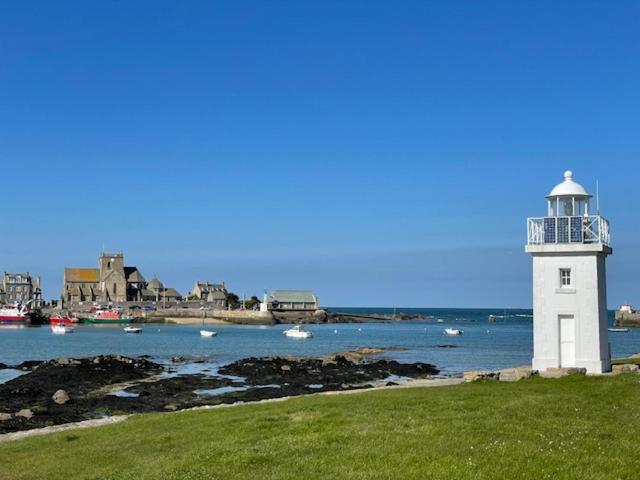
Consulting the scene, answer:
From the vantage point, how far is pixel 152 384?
4200 centimetres

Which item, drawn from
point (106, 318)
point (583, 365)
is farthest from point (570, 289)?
point (106, 318)

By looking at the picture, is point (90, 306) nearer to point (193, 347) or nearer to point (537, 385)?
point (193, 347)

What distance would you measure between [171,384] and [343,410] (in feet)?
82.4

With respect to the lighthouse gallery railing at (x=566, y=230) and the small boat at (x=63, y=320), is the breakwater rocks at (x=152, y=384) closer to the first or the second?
the lighthouse gallery railing at (x=566, y=230)

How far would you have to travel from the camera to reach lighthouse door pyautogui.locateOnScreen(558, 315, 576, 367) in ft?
89.0

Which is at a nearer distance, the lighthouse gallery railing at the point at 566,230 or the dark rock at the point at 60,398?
the lighthouse gallery railing at the point at 566,230

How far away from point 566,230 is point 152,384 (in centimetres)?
2502

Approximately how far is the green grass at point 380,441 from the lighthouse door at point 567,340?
196 inches

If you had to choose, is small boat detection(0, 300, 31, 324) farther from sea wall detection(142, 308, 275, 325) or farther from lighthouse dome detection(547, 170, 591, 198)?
lighthouse dome detection(547, 170, 591, 198)

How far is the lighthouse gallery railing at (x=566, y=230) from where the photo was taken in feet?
90.0

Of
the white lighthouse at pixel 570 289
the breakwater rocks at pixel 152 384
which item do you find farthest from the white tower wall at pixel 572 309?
the breakwater rocks at pixel 152 384

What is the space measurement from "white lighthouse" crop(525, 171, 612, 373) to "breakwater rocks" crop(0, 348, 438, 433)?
13.9 metres

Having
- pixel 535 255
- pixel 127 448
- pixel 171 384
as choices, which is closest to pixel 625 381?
pixel 535 255

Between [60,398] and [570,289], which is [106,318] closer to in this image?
[60,398]
